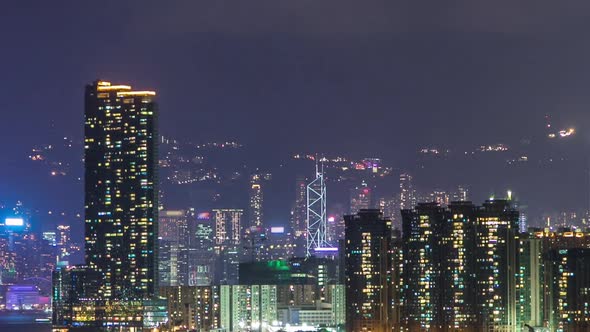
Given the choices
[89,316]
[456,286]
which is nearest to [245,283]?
[89,316]

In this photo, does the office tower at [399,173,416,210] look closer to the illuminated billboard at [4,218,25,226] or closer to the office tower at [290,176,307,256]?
the office tower at [290,176,307,256]

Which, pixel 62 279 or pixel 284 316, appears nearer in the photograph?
pixel 284 316

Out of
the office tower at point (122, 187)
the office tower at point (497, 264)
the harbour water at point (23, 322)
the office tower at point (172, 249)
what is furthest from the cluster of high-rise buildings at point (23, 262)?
the office tower at point (497, 264)

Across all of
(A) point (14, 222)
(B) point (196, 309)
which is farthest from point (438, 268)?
(A) point (14, 222)

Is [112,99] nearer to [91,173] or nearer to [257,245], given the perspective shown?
[91,173]

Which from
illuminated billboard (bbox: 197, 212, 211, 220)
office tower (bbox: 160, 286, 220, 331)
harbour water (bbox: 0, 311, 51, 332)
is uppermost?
illuminated billboard (bbox: 197, 212, 211, 220)

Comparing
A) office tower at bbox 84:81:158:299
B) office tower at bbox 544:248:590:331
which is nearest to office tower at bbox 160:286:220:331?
office tower at bbox 84:81:158:299

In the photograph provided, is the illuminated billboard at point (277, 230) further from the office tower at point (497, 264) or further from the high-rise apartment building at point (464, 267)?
the office tower at point (497, 264)
